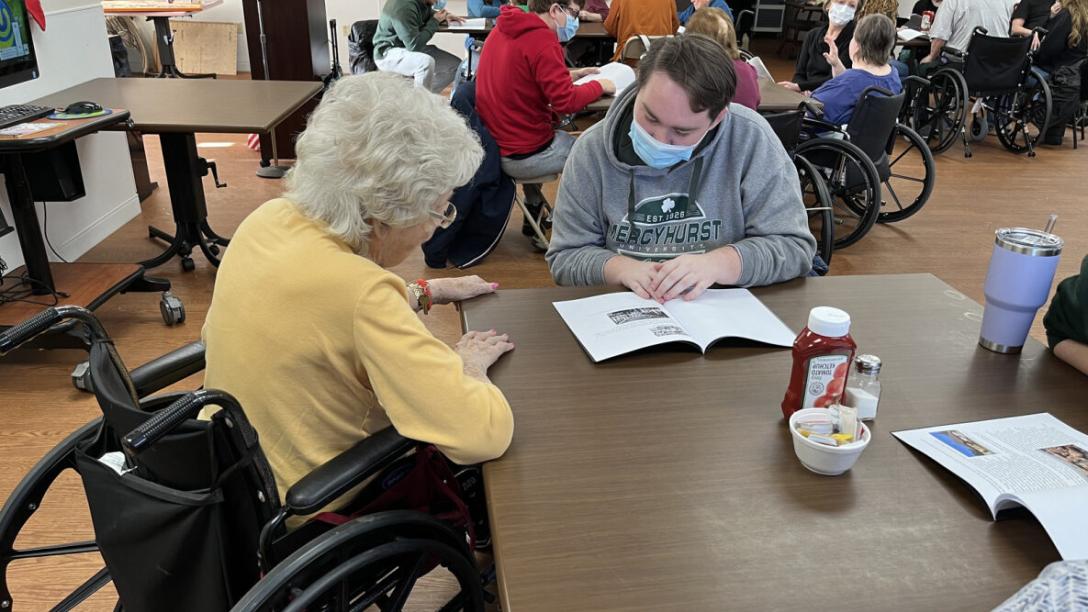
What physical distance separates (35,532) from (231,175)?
3088 mm

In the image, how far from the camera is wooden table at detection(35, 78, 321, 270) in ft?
9.00

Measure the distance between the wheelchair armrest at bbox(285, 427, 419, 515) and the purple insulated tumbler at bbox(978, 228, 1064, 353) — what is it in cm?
97

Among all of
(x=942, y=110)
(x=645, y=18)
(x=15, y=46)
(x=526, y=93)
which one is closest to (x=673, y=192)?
(x=526, y=93)

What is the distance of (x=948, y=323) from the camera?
57.1 inches

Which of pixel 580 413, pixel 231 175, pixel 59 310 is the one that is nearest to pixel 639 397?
pixel 580 413

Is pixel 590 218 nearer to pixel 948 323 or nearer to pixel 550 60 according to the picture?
pixel 948 323

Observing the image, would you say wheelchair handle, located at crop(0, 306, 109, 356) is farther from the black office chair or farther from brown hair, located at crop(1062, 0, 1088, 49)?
brown hair, located at crop(1062, 0, 1088, 49)

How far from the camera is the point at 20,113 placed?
8.37ft

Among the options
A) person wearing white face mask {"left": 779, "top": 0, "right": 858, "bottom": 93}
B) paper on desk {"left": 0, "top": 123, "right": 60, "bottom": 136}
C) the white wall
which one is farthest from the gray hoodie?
person wearing white face mask {"left": 779, "top": 0, "right": 858, "bottom": 93}

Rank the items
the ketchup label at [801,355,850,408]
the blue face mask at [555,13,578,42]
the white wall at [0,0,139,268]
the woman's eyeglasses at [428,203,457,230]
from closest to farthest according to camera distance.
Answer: the ketchup label at [801,355,850,408] → the woman's eyeglasses at [428,203,457,230] → the white wall at [0,0,139,268] → the blue face mask at [555,13,578,42]

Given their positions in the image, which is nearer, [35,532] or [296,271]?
[296,271]

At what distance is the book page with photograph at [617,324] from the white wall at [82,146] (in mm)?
2491

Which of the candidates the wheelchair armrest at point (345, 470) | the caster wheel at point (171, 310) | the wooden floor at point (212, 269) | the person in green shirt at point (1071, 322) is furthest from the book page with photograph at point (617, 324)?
the caster wheel at point (171, 310)

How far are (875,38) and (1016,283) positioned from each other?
2865mm
